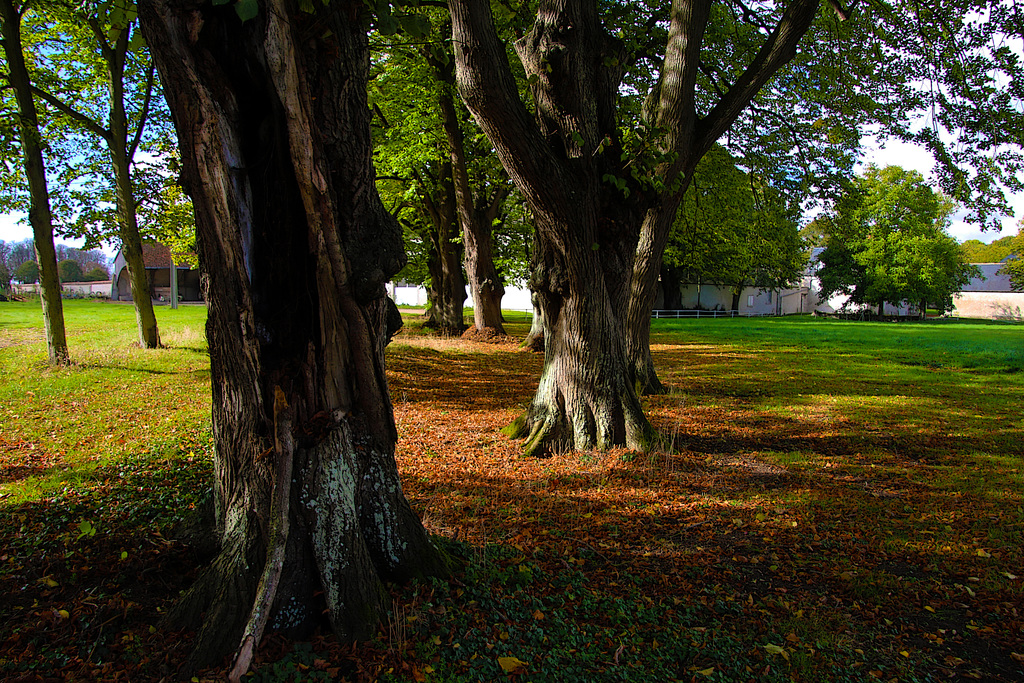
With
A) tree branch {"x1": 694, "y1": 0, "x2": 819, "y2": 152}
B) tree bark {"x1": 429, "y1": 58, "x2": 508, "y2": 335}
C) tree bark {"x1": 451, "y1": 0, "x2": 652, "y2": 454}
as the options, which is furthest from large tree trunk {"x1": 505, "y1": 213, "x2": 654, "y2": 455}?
tree bark {"x1": 429, "y1": 58, "x2": 508, "y2": 335}

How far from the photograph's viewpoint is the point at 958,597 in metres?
3.62

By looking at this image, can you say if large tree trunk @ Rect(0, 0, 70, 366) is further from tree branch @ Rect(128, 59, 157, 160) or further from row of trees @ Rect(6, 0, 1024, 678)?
tree branch @ Rect(128, 59, 157, 160)

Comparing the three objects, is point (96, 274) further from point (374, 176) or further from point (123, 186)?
point (374, 176)

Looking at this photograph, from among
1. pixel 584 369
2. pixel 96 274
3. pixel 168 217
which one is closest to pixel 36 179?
pixel 168 217

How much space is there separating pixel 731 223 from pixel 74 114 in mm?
22750

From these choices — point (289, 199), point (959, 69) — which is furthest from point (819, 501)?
point (959, 69)

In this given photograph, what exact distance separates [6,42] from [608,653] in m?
13.3

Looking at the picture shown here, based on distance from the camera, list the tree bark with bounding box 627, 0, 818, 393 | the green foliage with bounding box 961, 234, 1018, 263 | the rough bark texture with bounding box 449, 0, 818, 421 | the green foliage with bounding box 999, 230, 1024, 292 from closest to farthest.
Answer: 1. the rough bark texture with bounding box 449, 0, 818, 421
2. the tree bark with bounding box 627, 0, 818, 393
3. the green foliage with bounding box 999, 230, 1024, 292
4. the green foliage with bounding box 961, 234, 1018, 263

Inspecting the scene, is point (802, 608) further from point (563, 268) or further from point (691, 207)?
point (691, 207)

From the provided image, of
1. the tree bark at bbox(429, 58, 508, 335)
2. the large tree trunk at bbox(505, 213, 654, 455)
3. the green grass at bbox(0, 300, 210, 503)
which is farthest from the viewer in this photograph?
the tree bark at bbox(429, 58, 508, 335)

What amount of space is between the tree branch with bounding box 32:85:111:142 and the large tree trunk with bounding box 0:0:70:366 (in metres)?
1.35

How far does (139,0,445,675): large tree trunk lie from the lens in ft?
8.31

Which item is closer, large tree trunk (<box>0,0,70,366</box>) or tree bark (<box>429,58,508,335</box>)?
large tree trunk (<box>0,0,70,366</box>)

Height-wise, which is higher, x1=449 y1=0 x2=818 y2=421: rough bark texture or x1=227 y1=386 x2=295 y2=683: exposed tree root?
x1=449 y1=0 x2=818 y2=421: rough bark texture
